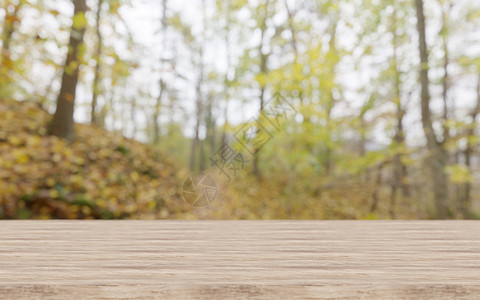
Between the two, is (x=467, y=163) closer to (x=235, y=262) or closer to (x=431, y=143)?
(x=431, y=143)

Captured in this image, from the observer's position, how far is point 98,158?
12.8 ft

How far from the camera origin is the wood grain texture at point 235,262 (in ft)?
Answer: 1.30

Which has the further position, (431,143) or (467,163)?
(467,163)

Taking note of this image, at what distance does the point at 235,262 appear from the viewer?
1.68 ft

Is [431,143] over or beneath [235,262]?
over

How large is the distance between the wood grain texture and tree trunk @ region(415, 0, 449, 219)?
8.44 feet

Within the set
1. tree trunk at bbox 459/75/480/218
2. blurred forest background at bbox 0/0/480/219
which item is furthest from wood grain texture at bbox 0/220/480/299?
tree trunk at bbox 459/75/480/218

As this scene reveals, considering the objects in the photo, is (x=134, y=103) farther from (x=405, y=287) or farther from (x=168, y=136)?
(x=405, y=287)

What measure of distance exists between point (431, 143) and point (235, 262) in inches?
129

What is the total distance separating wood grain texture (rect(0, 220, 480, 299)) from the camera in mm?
397

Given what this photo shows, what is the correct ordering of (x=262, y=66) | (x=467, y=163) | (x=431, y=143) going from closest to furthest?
(x=431, y=143) < (x=467, y=163) < (x=262, y=66)

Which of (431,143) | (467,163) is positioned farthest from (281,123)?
(467,163)

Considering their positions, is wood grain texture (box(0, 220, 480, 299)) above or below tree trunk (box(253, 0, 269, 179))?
below

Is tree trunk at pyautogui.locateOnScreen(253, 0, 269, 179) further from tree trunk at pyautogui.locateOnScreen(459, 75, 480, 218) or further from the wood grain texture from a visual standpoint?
tree trunk at pyautogui.locateOnScreen(459, 75, 480, 218)
